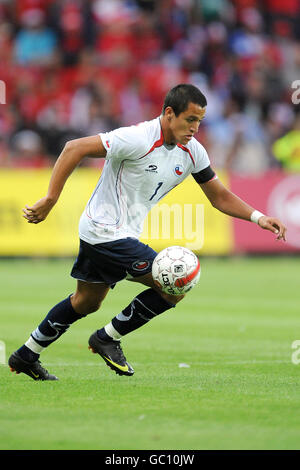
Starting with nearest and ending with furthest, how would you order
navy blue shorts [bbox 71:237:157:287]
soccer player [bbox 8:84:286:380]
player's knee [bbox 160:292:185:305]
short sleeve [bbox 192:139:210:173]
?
soccer player [bbox 8:84:286:380] < navy blue shorts [bbox 71:237:157:287] < player's knee [bbox 160:292:185:305] < short sleeve [bbox 192:139:210:173]

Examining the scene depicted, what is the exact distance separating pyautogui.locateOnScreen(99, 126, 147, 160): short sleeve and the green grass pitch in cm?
173

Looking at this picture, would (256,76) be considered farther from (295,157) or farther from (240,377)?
(240,377)

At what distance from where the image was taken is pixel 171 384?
23.3 feet

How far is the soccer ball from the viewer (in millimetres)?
7020

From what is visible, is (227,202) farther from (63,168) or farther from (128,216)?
(63,168)

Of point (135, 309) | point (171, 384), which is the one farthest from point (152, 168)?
point (171, 384)

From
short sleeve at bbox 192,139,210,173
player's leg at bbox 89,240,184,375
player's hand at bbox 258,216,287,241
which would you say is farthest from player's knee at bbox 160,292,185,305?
short sleeve at bbox 192,139,210,173

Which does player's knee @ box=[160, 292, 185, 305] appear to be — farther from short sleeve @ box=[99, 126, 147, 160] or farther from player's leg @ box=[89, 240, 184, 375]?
short sleeve @ box=[99, 126, 147, 160]

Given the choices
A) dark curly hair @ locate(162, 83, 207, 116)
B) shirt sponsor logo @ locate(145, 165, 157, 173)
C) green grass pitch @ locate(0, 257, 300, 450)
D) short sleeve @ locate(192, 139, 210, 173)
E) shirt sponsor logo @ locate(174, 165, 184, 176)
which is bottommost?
green grass pitch @ locate(0, 257, 300, 450)

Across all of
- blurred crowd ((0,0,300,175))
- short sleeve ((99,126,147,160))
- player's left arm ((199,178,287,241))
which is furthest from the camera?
blurred crowd ((0,0,300,175))

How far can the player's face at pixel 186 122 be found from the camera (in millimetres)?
7031

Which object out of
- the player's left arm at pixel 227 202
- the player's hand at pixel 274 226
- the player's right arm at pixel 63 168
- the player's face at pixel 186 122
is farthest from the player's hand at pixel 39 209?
the player's hand at pixel 274 226

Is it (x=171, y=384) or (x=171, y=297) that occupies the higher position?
(x=171, y=297)

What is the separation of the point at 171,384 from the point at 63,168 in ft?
5.93
